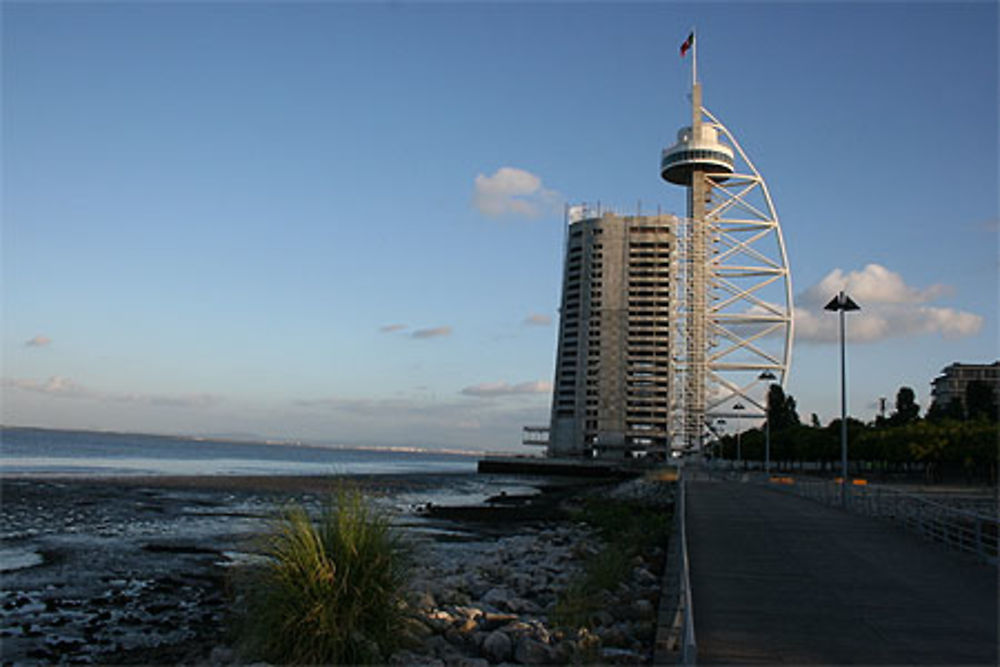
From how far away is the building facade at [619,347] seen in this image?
139375 millimetres

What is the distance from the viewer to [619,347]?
142m

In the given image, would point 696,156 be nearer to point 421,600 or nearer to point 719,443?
point 719,443

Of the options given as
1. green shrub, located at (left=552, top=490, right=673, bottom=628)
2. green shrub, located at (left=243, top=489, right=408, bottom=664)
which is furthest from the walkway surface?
green shrub, located at (left=243, top=489, right=408, bottom=664)

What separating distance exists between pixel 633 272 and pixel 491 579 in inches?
5069

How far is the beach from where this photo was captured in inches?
448

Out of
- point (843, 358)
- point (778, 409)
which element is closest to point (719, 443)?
point (778, 409)

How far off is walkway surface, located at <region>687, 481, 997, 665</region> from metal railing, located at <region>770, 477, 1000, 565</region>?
0.44 m

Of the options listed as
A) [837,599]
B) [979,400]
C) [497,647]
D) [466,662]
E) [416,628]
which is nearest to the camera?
[466,662]

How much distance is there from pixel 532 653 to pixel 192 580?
976cm

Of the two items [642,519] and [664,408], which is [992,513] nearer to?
[642,519]

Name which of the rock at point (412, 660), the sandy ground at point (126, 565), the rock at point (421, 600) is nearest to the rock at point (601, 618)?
the rock at point (421, 600)

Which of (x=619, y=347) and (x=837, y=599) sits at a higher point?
(x=619, y=347)

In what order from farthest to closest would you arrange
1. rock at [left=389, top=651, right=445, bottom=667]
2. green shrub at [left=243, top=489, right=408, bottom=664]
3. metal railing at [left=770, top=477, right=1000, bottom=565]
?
metal railing at [left=770, top=477, right=1000, bottom=565], rock at [left=389, top=651, right=445, bottom=667], green shrub at [left=243, top=489, right=408, bottom=664]

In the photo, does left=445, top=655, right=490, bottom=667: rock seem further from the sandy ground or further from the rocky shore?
the sandy ground
